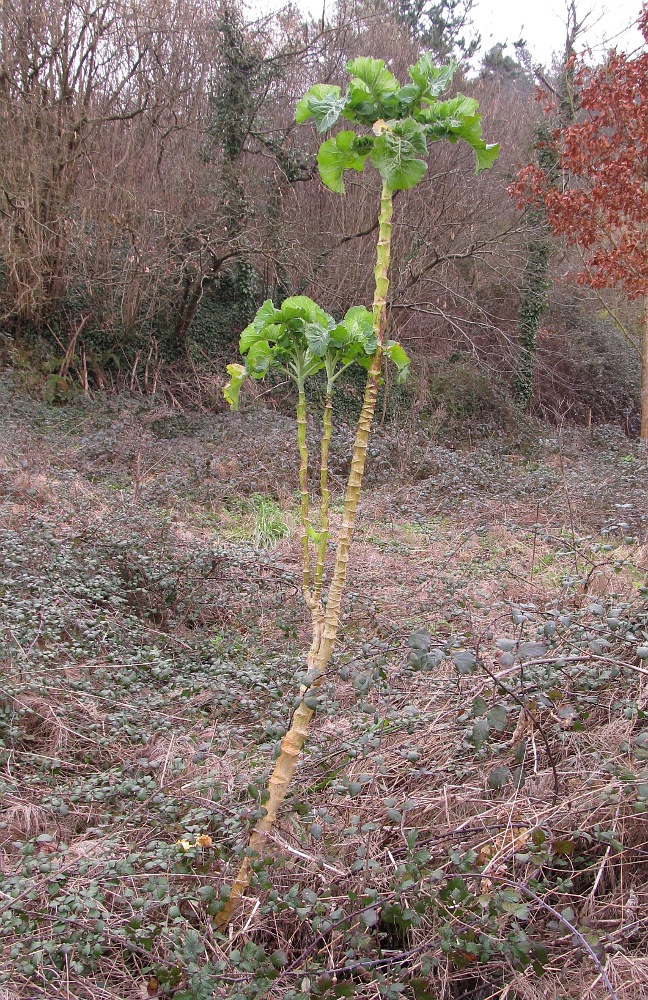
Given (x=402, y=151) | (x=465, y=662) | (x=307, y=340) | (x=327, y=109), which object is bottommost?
(x=465, y=662)

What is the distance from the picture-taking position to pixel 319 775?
264 cm

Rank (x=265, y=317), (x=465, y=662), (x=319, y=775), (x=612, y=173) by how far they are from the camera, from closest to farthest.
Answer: (x=465, y=662)
(x=265, y=317)
(x=319, y=775)
(x=612, y=173)

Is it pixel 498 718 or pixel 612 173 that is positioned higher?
pixel 612 173

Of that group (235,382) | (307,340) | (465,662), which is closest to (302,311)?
(307,340)

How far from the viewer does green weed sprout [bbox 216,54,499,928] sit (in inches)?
67.4

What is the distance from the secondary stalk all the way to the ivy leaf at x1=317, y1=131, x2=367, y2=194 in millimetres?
130

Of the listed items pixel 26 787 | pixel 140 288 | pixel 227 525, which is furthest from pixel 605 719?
pixel 140 288

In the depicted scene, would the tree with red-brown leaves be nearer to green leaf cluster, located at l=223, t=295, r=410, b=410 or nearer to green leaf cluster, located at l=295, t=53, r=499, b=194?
green leaf cluster, located at l=295, t=53, r=499, b=194

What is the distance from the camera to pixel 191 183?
12.1 meters

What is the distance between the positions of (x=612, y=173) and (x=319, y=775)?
997 centimetres

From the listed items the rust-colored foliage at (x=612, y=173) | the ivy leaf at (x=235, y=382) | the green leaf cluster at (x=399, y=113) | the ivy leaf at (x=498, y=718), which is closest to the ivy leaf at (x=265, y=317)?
the ivy leaf at (x=235, y=382)

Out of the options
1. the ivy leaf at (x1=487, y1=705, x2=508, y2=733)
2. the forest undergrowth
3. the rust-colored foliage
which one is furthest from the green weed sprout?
the rust-colored foliage

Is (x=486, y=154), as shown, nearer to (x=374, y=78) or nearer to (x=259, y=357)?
(x=374, y=78)

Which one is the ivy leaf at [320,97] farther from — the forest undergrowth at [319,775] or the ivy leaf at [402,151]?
the forest undergrowth at [319,775]
